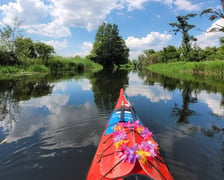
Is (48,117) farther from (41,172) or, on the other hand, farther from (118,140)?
(118,140)

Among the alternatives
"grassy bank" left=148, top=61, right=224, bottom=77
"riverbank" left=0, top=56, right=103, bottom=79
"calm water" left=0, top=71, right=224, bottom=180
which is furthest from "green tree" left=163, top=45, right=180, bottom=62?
"calm water" left=0, top=71, right=224, bottom=180

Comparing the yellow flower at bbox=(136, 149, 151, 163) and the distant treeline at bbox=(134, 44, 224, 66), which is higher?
the distant treeline at bbox=(134, 44, 224, 66)

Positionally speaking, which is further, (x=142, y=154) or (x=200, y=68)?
(x=200, y=68)

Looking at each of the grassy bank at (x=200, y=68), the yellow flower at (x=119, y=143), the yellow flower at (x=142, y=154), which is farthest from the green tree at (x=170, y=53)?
the yellow flower at (x=142, y=154)

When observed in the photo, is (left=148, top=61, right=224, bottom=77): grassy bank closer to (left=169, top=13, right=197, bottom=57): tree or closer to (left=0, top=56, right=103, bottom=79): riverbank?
(left=169, top=13, right=197, bottom=57): tree

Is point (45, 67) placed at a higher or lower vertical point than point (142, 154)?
higher

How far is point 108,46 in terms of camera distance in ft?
159

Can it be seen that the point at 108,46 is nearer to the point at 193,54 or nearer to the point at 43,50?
the point at 43,50

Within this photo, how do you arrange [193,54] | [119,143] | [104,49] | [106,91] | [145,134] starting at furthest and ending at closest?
[104,49]
[193,54]
[106,91]
[145,134]
[119,143]

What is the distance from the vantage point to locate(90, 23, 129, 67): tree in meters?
46.4

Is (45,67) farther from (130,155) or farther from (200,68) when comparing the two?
(130,155)

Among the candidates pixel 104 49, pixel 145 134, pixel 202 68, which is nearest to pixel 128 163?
pixel 145 134

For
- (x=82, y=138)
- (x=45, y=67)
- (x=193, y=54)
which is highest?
(x=193, y=54)

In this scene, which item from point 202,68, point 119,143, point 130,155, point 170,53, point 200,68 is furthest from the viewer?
point 170,53
